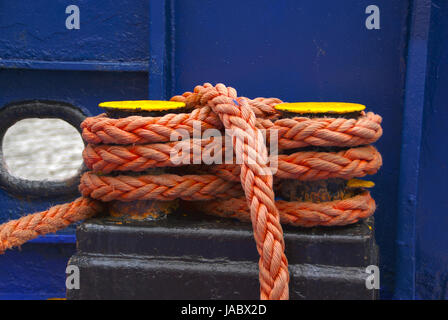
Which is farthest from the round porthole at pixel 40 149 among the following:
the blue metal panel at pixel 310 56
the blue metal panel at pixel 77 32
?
the blue metal panel at pixel 310 56

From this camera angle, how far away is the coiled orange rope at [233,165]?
88cm

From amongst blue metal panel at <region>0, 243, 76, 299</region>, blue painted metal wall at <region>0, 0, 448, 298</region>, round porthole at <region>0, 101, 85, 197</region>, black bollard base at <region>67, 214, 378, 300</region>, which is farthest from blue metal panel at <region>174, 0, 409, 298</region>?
blue metal panel at <region>0, 243, 76, 299</region>

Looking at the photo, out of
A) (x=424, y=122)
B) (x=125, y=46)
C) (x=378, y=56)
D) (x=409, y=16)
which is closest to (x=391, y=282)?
(x=424, y=122)

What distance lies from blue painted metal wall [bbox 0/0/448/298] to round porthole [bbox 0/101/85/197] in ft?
0.25

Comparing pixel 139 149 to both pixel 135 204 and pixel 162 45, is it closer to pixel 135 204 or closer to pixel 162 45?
pixel 135 204

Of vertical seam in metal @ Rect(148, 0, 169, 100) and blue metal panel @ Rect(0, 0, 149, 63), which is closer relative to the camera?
vertical seam in metal @ Rect(148, 0, 169, 100)

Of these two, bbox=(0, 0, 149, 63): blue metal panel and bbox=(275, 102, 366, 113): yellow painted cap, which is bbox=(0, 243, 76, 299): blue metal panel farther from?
bbox=(275, 102, 366, 113): yellow painted cap

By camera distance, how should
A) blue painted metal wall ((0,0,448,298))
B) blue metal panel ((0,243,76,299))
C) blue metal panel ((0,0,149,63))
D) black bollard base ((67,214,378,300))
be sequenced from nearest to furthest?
black bollard base ((67,214,378,300)) < blue painted metal wall ((0,0,448,298)) < blue metal panel ((0,0,149,63)) < blue metal panel ((0,243,76,299))

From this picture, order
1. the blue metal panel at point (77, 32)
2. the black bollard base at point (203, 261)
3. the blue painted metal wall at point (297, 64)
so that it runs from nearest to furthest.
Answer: the black bollard base at point (203, 261)
the blue painted metal wall at point (297, 64)
the blue metal panel at point (77, 32)

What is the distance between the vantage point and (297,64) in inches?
61.5

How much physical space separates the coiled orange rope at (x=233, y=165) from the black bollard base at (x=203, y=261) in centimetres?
5

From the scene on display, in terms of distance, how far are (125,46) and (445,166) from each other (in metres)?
1.20

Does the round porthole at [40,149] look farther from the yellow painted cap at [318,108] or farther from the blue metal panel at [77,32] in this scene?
the yellow painted cap at [318,108]

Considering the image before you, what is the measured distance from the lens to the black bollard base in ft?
2.87
